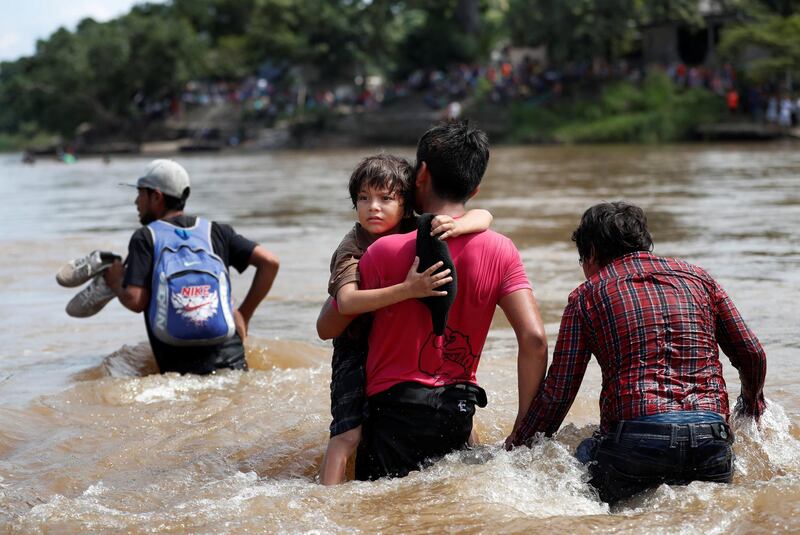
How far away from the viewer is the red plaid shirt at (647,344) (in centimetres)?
332

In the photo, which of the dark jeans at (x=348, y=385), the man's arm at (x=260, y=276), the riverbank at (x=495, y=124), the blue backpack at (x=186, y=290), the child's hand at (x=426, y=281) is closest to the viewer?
the child's hand at (x=426, y=281)

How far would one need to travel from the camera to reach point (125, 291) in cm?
511

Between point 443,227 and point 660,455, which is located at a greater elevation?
point 443,227

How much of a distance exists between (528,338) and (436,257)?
0.46 m

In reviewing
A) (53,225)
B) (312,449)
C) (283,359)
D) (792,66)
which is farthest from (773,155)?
(312,449)

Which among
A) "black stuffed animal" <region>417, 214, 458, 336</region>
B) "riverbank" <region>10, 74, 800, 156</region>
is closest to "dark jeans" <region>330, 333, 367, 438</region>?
"black stuffed animal" <region>417, 214, 458, 336</region>

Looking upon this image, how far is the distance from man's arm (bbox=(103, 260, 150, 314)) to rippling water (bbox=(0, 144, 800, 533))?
1.69 feet

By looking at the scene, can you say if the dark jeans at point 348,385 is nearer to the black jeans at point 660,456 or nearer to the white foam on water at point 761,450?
the black jeans at point 660,456

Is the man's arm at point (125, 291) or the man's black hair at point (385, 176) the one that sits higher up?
the man's black hair at point (385, 176)

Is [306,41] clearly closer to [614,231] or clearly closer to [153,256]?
[153,256]

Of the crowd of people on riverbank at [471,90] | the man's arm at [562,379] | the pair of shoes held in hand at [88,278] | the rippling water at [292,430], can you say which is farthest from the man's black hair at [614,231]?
the crowd of people on riverbank at [471,90]

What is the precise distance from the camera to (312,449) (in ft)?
15.0

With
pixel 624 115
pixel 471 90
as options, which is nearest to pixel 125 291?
pixel 624 115

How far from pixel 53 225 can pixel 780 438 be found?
13066 mm
